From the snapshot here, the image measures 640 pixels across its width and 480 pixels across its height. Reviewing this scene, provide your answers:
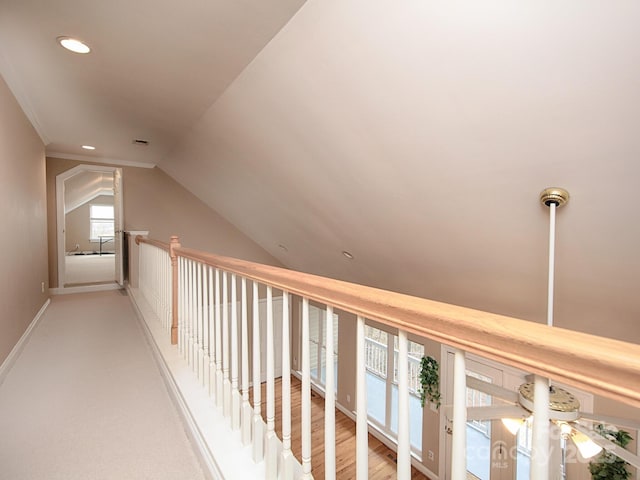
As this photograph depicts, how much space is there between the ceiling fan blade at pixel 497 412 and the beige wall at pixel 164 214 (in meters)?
5.64

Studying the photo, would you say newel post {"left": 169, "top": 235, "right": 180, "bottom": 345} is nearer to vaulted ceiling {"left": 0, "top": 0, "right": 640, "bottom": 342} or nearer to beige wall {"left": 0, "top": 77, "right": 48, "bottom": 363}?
beige wall {"left": 0, "top": 77, "right": 48, "bottom": 363}

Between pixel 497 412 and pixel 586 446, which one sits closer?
pixel 497 412

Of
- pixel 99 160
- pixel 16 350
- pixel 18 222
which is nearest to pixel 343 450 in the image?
pixel 16 350

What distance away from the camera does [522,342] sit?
0.43 metres

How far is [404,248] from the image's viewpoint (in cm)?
346

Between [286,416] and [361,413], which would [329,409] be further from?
[286,416]

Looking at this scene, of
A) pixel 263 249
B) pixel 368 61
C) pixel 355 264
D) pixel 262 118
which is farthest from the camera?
pixel 263 249

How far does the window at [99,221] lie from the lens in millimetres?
→ 12086

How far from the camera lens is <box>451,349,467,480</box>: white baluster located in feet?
1.78

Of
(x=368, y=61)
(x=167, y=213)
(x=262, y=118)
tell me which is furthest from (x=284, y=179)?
(x=167, y=213)

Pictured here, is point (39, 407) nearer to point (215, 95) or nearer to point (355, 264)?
point (215, 95)

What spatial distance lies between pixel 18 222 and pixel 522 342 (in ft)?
12.4

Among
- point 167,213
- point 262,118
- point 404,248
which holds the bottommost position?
point 404,248

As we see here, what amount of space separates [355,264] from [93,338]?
10.3 feet
